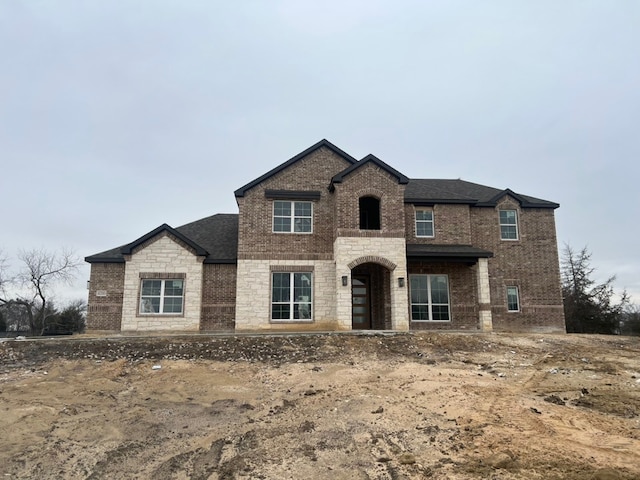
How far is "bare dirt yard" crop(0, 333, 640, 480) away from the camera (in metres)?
6.66

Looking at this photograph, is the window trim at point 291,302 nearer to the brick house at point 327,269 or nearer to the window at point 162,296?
the brick house at point 327,269

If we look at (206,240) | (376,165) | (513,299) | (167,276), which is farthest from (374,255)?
(167,276)

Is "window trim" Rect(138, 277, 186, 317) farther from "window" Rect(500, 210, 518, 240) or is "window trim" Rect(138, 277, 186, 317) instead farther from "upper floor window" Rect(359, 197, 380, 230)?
"window" Rect(500, 210, 518, 240)

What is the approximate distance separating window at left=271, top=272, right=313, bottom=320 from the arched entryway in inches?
83.3

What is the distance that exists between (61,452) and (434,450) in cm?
619

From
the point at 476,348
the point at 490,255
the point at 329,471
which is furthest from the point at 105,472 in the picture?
the point at 490,255

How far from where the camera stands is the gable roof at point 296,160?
19141mm

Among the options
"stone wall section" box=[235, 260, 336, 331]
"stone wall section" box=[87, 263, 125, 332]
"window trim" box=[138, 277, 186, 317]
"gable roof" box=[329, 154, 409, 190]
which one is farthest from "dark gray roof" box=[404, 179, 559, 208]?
"stone wall section" box=[87, 263, 125, 332]

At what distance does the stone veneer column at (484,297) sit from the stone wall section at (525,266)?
1.97m

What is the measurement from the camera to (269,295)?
18.5 m

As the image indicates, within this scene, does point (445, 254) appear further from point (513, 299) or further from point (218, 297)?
point (218, 297)

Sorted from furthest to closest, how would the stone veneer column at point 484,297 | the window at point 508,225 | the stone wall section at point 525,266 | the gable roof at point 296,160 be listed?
the window at point 508,225, the stone wall section at point 525,266, the gable roof at point 296,160, the stone veneer column at point 484,297

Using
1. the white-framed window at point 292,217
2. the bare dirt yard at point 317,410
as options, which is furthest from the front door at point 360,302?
the bare dirt yard at point 317,410

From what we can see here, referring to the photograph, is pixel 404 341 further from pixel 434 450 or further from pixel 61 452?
pixel 61 452
